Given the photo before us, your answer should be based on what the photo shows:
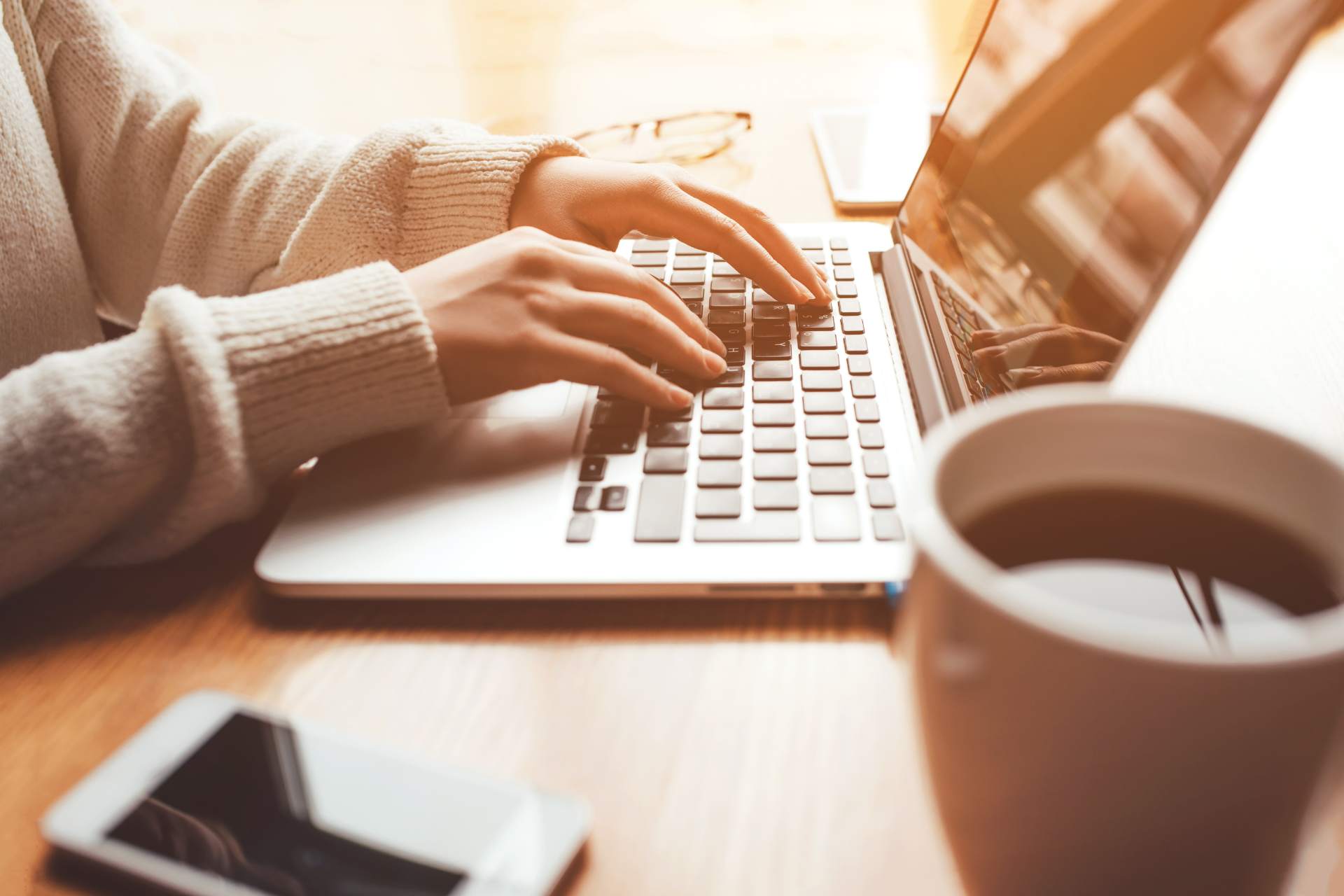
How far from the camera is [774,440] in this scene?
1.35 feet

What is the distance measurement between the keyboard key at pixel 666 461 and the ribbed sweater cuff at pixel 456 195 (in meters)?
0.23

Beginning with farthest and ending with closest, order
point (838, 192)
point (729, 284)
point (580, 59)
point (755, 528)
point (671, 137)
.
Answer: point (580, 59), point (671, 137), point (838, 192), point (729, 284), point (755, 528)

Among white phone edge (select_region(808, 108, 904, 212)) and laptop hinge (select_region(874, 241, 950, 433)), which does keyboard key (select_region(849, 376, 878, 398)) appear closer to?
laptop hinge (select_region(874, 241, 950, 433))

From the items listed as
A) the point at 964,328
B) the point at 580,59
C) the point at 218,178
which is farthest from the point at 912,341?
the point at 580,59

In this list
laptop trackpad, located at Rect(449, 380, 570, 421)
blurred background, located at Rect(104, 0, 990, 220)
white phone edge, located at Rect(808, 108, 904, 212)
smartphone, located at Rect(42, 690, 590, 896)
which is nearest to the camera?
smartphone, located at Rect(42, 690, 590, 896)

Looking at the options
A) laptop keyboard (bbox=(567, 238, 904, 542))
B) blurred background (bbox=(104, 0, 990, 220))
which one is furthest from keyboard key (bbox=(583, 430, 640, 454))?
blurred background (bbox=(104, 0, 990, 220))

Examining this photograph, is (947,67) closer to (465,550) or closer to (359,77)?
(359,77)

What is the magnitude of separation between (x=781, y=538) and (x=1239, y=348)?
0.31 m

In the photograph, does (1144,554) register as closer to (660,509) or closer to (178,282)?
(660,509)

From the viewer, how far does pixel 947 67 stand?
2.87 feet

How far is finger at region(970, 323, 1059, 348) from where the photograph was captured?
42cm

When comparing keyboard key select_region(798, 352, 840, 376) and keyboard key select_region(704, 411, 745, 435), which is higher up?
keyboard key select_region(798, 352, 840, 376)

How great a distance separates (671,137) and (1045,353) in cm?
47

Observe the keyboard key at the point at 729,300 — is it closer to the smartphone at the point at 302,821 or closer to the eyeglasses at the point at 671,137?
the eyeglasses at the point at 671,137
